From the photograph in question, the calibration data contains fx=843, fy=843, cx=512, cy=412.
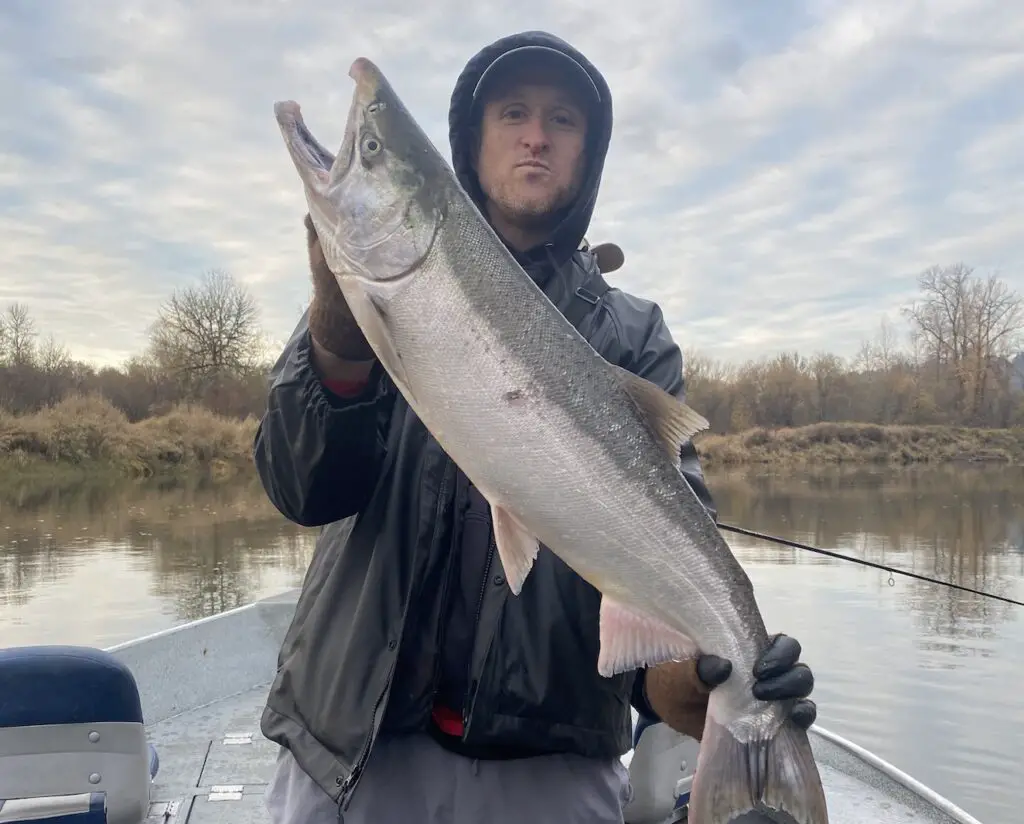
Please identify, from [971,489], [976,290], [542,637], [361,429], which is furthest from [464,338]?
[976,290]

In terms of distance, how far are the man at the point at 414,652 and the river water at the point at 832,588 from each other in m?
6.06

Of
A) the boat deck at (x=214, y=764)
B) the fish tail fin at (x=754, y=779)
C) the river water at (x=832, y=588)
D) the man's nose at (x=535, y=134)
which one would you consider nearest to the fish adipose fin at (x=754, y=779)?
the fish tail fin at (x=754, y=779)

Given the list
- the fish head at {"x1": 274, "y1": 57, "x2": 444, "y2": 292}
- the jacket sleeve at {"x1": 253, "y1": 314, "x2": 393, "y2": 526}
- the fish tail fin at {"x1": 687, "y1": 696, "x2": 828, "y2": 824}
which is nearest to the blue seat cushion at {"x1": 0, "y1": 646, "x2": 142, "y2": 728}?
the jacket sleeve at {"x1": 253, "y1": 314, "x2": 393, "y2": 526}

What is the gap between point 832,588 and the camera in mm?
14773

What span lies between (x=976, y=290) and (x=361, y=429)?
200 ft

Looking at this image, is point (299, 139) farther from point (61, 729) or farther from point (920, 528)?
point (920, 528)

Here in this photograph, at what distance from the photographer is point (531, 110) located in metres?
3.21

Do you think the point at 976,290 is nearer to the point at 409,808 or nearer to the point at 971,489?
the point at 971,489

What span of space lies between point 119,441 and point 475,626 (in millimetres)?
33127

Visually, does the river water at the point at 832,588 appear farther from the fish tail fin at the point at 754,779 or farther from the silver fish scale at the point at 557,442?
the silver fish scale at the point at 557,442

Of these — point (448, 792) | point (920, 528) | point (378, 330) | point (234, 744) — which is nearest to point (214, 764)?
point (234, 744)

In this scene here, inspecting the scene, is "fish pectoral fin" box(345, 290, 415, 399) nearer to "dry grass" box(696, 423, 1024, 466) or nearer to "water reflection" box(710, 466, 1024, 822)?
"water reflection" box(710, 466, 1024, 822)

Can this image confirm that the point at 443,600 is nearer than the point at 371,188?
No

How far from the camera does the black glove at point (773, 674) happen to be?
225cm
